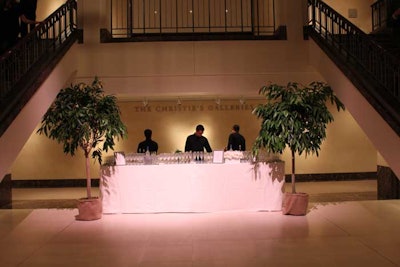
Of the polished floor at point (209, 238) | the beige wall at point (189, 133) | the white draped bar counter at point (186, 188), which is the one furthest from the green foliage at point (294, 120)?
the beige wall at point (189, 133)

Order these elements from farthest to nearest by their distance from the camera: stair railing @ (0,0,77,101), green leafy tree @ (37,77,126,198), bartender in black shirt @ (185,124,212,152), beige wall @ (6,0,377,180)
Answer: beige wall @ (6,0,377,180) → bartender in black shirt @ (185,124,212,152) → green leafy tree @ (37,77,126,198) → stair railing @ (0,0,77,101)

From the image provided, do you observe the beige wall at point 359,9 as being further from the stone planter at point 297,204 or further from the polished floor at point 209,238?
the stone planter at point 297,204

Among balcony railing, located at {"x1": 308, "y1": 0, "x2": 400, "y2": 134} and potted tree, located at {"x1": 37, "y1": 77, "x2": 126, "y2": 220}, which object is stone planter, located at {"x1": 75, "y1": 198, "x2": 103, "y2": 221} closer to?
potted tree, located at {"x1": 37, "y1": 77, "x2": 126, "y2": 220}

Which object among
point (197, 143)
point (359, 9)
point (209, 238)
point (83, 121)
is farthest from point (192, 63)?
point (359, 9)

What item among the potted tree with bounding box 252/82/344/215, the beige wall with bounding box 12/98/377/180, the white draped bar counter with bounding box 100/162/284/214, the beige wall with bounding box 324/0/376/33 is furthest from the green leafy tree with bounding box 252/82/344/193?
the beige wall with bounding box 324/0/376/33

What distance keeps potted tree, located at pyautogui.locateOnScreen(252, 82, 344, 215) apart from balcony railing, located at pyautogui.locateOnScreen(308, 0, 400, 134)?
634 mm

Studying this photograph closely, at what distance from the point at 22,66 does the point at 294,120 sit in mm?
4200

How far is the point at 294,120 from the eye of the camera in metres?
6.82

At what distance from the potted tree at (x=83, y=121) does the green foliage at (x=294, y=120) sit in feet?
7.51

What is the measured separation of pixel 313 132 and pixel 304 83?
2.23 meters

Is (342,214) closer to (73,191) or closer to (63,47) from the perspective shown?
(63,47)

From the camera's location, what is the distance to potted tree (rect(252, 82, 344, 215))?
679 centimetres

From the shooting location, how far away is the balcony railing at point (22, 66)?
598 centimetres

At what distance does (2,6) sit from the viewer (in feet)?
27.0
